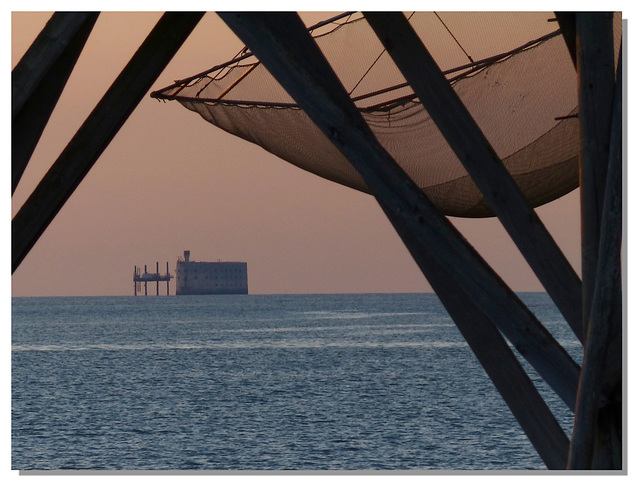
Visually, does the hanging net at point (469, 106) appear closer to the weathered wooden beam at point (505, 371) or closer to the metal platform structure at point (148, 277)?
the weathered wooden beam at point (505, 371)

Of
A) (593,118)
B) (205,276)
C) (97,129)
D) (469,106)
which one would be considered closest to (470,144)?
(593,118)

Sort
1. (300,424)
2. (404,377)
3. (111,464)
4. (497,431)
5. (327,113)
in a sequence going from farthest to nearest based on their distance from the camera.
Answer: (404,377)
(300,424)
(497,431)
(111,464)
(327,113)

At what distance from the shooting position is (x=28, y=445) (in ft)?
61.0

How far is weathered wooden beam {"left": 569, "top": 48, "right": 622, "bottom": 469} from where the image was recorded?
1.78 meters

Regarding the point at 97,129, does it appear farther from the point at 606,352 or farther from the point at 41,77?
the point at 606,352

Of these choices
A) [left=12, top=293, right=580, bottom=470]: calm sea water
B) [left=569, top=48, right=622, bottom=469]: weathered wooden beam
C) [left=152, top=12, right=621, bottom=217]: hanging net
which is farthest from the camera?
[left=12, top=293, right=580, bottom=470]: calm sea water

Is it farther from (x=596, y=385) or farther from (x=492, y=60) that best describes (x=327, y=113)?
(x=492, y=60)

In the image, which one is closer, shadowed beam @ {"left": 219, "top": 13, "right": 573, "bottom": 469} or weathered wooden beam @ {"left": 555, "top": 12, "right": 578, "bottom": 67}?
shadowed beam @ {"left": 219, "top": 13, "right": 573, "bottom": 469}

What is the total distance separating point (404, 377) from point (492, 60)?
27.5m

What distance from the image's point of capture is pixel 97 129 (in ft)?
6.81

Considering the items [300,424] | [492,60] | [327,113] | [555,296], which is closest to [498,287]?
[555,296]

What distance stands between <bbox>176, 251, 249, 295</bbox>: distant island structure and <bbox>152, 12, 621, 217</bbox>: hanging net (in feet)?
357

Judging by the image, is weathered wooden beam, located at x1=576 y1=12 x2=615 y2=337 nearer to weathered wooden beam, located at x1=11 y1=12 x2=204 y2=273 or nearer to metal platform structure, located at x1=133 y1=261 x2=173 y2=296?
weathered wooden beam, located at x1=11 y1=12 x2=204 y2=273

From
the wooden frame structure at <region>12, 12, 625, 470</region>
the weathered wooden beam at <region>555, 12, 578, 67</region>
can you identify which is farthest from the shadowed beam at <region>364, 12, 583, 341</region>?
the weathered wooden beam at <region>555, 12, 578, 67</region>
